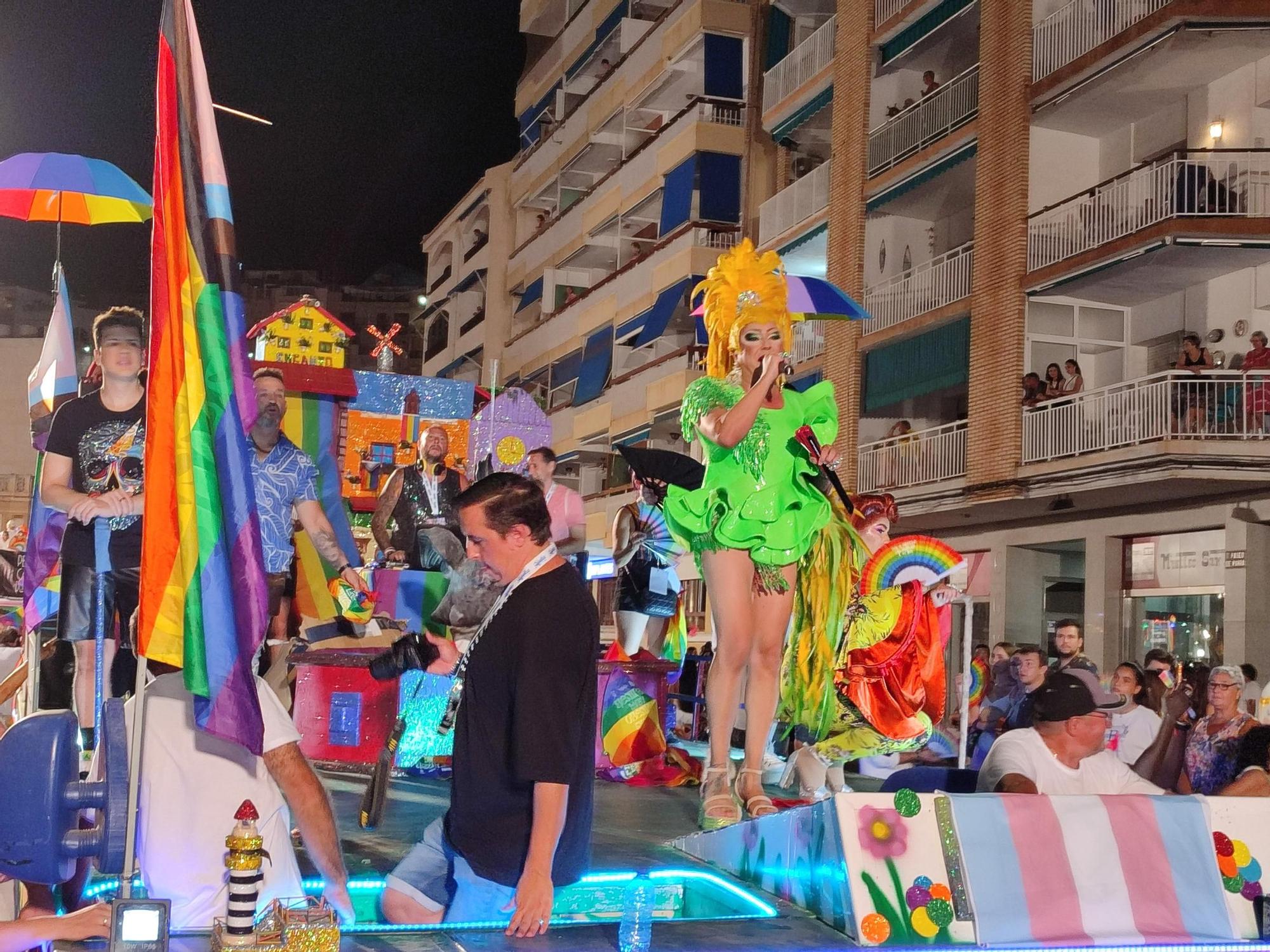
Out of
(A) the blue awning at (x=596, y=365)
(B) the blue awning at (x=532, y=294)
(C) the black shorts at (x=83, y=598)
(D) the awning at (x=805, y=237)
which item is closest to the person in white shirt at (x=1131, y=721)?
(C) the black shorts at (x=83, y=598)

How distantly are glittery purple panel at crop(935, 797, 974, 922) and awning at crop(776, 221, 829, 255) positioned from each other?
24024mm

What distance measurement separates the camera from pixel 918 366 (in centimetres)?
2397

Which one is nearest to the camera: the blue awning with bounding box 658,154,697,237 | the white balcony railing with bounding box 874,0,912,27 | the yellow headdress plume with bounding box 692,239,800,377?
the yellow headdress plume with bounding box 692,239,800,377

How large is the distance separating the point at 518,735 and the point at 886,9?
24.1m

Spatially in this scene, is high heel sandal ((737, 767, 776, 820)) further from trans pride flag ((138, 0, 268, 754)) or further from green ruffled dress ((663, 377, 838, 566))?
trans pride flag ((138, 0, 268, 754))

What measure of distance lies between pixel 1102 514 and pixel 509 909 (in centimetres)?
1846

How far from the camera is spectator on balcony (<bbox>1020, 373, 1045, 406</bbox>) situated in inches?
805

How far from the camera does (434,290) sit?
2303 inches

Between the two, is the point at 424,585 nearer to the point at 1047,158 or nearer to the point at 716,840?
the point at 716,840

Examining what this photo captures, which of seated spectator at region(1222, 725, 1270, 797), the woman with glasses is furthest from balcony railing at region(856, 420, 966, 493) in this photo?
seated spectator at region(1222, 725, 1270, 797)

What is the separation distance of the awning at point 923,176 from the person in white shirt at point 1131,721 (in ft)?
46.3

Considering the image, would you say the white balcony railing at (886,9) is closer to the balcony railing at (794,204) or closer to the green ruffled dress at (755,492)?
the balcony railing at (794,204)

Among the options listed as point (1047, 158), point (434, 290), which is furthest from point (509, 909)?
point (434, 290)

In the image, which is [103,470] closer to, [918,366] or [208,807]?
[208,807]
